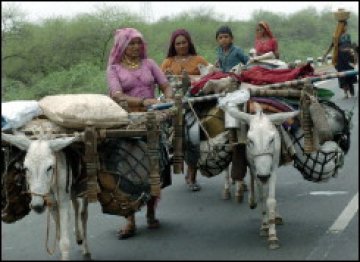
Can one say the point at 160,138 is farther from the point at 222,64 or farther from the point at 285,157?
the point at 222,64

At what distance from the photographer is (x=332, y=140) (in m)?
7.79

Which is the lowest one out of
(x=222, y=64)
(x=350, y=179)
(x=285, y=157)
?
(x=350, y=179)

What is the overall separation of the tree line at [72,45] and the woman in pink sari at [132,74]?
10.2 m

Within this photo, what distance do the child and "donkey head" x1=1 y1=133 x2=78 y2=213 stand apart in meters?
4.22

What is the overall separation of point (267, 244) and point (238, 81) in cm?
164

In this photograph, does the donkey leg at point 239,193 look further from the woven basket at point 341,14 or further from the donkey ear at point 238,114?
the woven basket at point 341,14

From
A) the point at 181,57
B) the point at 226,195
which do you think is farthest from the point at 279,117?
the point at 226,195

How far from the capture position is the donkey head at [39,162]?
609 cm

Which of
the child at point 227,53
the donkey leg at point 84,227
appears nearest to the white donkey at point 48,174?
the donkey leg at point 84,227

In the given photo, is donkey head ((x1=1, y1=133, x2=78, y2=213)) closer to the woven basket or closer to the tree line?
the woven basket

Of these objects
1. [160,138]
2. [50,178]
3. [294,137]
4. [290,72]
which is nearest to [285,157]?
[294,137]

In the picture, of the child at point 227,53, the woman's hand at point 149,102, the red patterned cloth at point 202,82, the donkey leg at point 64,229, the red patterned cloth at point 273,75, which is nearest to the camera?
the donkey leg at point 64,229

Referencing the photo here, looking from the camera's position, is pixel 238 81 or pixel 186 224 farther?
pixel 186 224

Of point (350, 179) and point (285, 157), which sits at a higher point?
point (285, 157)
